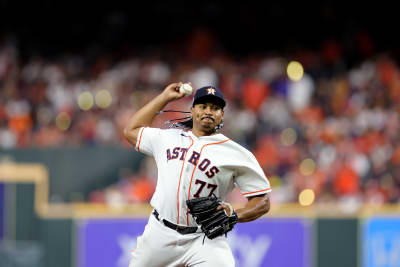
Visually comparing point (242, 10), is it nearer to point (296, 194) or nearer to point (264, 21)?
point (264, 21)

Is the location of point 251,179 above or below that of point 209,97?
below

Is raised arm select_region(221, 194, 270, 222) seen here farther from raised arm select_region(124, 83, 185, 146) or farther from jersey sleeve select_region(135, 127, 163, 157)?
raised arm select_region(124, 83, 185, 146)

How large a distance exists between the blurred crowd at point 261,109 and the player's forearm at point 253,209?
591 cm

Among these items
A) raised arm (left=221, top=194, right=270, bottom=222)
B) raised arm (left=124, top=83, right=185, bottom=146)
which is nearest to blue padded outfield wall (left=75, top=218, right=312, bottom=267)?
raised arm (left=124, top=83, right=185, bottom=146)

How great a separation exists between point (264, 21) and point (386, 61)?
3261 mm

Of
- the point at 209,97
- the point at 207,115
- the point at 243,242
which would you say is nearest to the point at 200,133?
the point at 207,115

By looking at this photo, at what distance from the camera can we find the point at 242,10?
645 inches

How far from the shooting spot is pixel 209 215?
4375 millimetres

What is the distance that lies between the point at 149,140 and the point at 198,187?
50 cm

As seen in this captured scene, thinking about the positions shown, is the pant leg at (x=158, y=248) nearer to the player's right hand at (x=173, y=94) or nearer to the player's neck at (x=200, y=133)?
the player's neck at (x=200, y=133)

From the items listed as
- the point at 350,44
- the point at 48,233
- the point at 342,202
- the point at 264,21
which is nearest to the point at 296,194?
Answer: the point at 342,202

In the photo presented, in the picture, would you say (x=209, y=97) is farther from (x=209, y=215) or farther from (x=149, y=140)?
(x=209, y=215)

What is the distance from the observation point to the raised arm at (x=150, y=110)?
4.89m

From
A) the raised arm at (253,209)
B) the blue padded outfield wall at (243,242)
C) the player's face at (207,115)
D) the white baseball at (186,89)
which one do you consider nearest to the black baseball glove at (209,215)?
the raised arm at (253,209)
